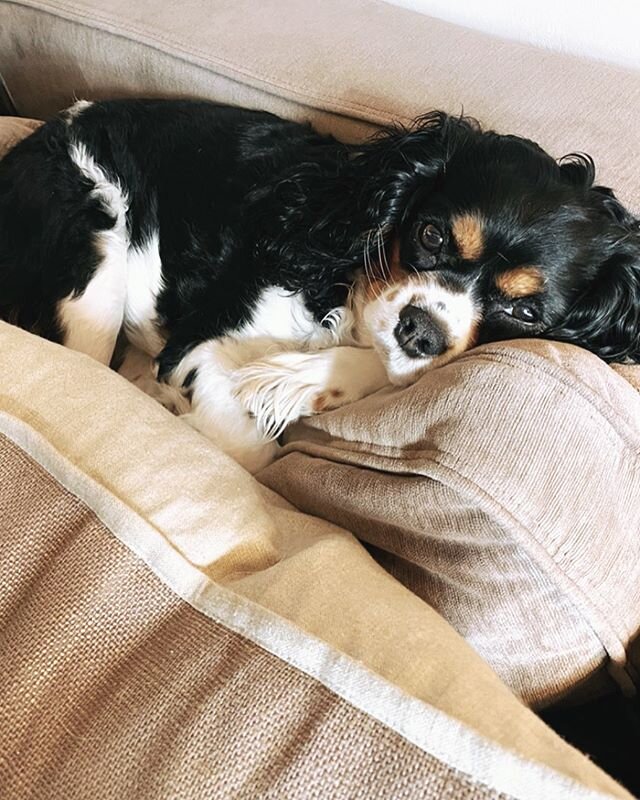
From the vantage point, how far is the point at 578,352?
3.63 feet

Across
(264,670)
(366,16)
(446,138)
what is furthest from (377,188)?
(264,670)

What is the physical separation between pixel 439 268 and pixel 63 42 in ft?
3.90

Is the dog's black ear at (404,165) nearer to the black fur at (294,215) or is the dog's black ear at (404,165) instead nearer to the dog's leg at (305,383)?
the black fur at (294,215)

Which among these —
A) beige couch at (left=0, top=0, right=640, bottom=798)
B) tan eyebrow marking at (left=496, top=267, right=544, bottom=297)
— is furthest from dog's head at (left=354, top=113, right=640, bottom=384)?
beige couch at (left=0, top=0, right=640, bottom=798)

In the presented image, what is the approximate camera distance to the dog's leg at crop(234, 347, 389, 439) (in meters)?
1.38

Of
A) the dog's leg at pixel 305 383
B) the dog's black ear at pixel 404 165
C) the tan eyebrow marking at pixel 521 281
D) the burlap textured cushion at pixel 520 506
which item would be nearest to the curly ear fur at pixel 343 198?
the dog's black ear at pixel 404 165

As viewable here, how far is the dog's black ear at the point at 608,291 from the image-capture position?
1272 millimetres

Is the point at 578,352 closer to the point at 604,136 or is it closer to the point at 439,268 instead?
the point at 439,268

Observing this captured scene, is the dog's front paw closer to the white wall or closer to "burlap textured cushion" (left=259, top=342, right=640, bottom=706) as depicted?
"burlap textured cushion" (left=259, top=342, right=640, bottom=706)

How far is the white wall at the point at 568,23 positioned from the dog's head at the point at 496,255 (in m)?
0.52

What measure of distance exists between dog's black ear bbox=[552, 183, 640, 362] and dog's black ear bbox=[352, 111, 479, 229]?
259mm

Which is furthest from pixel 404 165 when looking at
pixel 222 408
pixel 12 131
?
pixel 12 131

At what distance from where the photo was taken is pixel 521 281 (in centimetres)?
123

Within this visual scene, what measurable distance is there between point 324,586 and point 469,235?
648 mm
